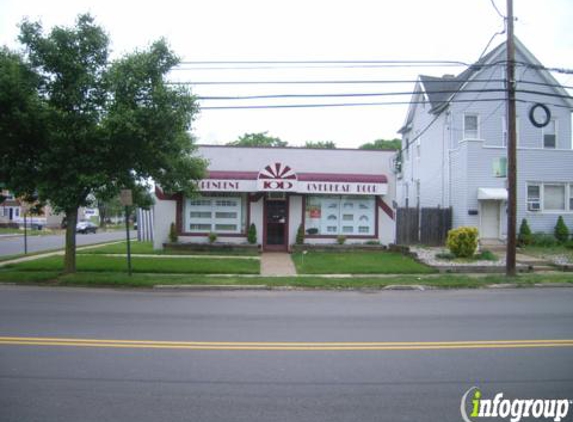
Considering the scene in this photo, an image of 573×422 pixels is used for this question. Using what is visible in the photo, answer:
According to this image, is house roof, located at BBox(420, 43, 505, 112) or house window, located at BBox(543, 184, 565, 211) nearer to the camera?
house window, located at BBox(543, 184, 565, 211)

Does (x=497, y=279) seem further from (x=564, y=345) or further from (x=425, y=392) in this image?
(x=425, y=392)

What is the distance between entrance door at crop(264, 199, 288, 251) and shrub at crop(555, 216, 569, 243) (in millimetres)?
13273

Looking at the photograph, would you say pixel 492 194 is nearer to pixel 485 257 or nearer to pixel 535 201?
pixel 535 201

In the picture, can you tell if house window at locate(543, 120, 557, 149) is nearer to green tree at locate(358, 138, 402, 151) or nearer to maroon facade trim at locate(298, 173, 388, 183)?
maroon facade trim at locate(298, 173, 388, 183)

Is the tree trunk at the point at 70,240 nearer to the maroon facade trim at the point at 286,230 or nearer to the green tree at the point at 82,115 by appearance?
the green tree at the point at 82,115

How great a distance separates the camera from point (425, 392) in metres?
4.82

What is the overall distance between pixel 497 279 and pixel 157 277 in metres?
10.7

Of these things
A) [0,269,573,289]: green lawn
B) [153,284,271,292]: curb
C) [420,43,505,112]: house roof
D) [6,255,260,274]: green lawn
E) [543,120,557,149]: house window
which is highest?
[420,43,505,112]: house roof

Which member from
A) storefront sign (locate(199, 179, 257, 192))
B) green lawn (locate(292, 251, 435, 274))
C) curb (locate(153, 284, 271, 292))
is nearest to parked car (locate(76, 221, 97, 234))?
storefront sign (locate(199, 179, 257, 192))

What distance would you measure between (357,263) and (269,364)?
38.3ft

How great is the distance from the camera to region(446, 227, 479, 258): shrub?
1745cm

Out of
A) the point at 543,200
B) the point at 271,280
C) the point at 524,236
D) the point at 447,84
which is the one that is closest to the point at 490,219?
the point at 524,236

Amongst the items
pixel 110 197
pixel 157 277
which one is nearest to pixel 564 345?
pixel 157 277

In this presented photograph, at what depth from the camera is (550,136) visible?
76.7ft
